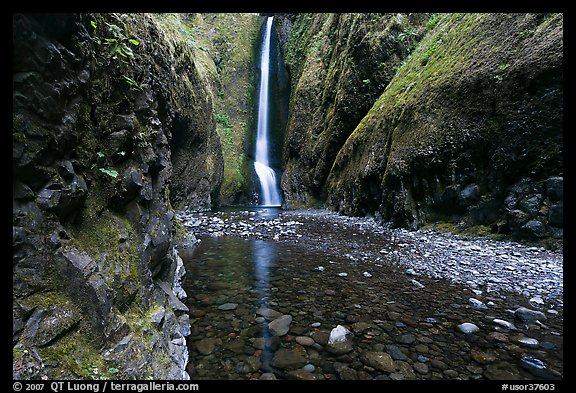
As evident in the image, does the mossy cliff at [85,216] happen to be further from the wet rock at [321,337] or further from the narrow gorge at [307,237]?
the wet rock at [321,337]

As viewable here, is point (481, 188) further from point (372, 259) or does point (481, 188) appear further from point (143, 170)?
point (143, 170)

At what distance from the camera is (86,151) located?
2568 mm

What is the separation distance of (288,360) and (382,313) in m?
A: 1.55

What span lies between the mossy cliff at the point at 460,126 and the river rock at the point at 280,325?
5.61 meters

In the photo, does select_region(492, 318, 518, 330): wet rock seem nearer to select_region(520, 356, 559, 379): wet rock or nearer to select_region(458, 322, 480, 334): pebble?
select_region(458, 322, 480, 334): pebble

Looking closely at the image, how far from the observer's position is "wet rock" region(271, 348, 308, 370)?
8.65ft

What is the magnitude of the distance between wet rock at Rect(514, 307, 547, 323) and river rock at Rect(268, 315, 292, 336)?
277 cm

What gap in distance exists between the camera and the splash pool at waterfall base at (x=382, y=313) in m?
2.61

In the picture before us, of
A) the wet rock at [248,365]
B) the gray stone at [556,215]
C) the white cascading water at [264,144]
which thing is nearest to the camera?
the wet rock at [248,365]

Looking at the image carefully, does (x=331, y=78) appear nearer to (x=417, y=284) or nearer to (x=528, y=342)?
(x=417, y=284)

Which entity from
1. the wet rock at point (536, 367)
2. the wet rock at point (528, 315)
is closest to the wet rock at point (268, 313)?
the wet rock at point (536, 367)
